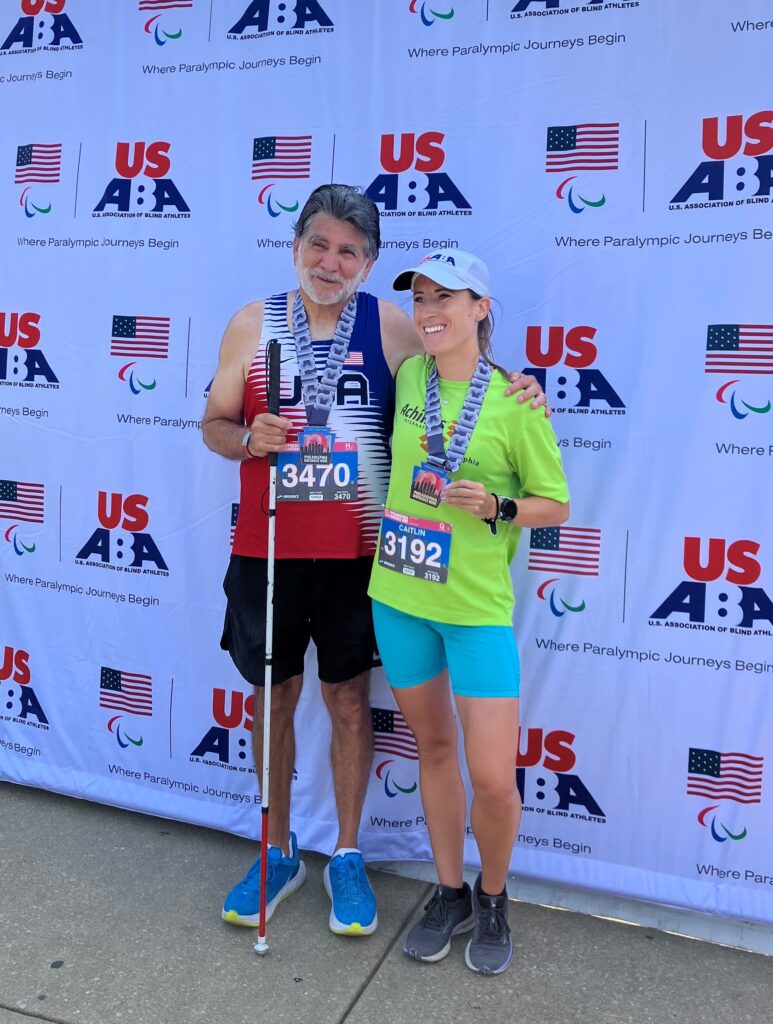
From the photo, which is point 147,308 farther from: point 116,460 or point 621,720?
point 621,720

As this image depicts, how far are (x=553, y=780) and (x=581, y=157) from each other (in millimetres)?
2111

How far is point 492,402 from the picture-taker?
2570 mm

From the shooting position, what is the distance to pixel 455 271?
102 inches

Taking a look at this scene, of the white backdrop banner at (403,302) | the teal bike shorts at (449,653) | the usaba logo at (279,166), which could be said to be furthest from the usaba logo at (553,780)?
the usaba logo at (279,166)

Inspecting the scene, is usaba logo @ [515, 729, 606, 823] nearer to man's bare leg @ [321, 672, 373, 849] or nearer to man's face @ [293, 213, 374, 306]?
man's bare leg @ [321, 672, 373, 849]

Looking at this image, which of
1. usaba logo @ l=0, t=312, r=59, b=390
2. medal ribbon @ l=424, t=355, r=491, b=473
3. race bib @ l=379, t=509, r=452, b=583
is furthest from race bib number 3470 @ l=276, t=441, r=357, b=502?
usaba logo @ l=0, t=312, r=59, b=390

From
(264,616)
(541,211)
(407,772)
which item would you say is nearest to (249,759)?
(407,772)

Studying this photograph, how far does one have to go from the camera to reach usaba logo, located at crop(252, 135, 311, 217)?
3.42 meters

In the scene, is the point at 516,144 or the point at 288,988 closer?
the point at 288,988

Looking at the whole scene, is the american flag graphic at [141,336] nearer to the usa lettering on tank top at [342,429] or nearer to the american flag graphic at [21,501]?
the american flag graphic at [21,501]

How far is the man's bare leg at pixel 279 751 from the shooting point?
314 cm

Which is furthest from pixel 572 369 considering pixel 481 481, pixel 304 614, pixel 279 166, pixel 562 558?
pixel 279 166

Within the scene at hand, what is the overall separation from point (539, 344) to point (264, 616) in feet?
4.23

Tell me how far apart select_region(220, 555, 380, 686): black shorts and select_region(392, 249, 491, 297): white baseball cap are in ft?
3.01
